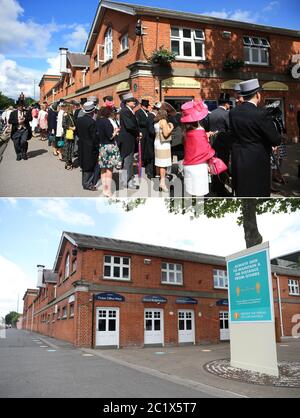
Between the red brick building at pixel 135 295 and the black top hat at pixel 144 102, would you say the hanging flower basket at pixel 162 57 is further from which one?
the red brick building at pixel 135 295

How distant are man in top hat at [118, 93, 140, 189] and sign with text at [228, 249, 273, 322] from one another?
10.6 ft

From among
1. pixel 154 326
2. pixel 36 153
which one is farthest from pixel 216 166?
pixel 154 326

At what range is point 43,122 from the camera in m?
8.12

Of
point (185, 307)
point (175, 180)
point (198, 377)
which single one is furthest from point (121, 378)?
point (185, 307)

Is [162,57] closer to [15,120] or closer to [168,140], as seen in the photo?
[168,140]

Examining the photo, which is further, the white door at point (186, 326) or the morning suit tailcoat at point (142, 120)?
the white door at point (186, 326)

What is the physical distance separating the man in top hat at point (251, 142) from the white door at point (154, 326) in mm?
12149

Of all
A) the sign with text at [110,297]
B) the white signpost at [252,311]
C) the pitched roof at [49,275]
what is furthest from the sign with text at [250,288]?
the sign with text at [110,297]

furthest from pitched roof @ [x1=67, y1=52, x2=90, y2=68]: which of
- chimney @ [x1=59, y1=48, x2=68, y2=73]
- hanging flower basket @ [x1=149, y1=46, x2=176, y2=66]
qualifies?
hanging flower basket @ [x1=149, y1=46, x2=176, y2=66]

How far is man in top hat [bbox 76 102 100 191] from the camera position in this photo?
624cm

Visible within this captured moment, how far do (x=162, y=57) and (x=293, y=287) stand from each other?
18.5 m

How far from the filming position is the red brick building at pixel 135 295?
14156mm

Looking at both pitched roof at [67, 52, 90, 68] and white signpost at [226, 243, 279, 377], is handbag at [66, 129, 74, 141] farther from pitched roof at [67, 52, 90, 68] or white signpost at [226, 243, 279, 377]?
white signpost at [226, 243, 279, 377]
